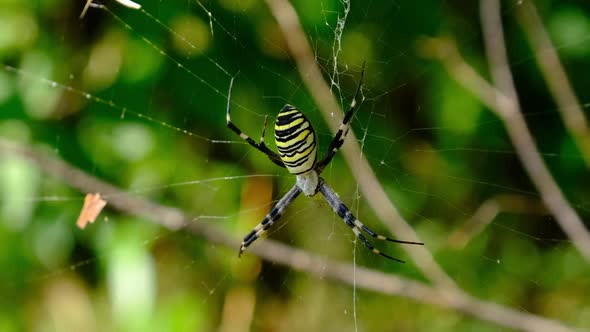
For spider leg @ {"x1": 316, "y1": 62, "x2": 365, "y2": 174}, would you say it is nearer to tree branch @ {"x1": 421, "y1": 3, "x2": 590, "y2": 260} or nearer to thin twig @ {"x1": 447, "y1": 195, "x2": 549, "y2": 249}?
tree branch @ {"x1": 421, "y1": 3, "x2": 590, "y2": 260}

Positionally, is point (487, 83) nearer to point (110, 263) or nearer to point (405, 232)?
point (405, 232)

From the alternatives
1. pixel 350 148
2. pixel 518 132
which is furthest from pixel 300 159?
pixel 518 132

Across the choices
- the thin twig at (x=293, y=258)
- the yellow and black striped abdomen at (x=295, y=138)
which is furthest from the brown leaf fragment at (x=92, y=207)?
the yellow and black striped abdomen at (x=295, y=138)

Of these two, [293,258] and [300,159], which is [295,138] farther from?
[293,258]

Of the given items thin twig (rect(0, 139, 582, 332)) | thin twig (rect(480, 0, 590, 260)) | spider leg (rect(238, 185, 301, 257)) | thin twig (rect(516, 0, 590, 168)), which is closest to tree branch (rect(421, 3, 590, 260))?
thin twig (rect(480, 0, 590, 260))

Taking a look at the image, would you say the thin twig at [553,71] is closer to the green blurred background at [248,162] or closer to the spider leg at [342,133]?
the green blurred background at [248,162]

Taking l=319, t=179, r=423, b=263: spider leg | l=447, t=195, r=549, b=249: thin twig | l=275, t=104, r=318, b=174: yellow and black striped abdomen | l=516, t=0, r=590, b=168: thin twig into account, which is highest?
l=516, t=0, r=590, b=168: thin twig
